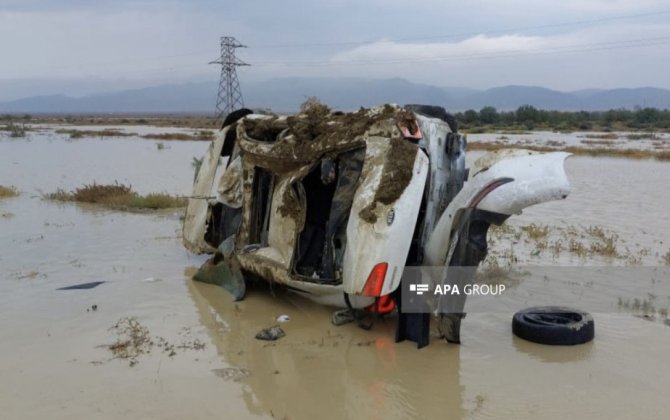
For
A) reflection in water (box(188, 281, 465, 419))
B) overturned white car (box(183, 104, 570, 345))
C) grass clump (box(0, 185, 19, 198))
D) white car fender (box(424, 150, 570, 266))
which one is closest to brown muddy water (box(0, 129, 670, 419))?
reflection in water (box(188, 281, 465, 419))

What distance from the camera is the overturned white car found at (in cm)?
541

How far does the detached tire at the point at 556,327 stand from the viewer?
587 cm

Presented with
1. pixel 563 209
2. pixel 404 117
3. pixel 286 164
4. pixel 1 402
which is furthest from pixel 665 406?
pixel 563 209

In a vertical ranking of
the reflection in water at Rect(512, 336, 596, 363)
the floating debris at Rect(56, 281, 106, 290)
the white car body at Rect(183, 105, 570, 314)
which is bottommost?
the floating debris at Rect(56, 281, 106, 290)

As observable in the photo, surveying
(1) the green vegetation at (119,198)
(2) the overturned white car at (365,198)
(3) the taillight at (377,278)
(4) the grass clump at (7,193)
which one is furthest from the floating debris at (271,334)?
(4) the grass clump at (7,193)

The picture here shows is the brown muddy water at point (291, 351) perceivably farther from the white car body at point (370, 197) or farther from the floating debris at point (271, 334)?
the white car body at point (370, 197)

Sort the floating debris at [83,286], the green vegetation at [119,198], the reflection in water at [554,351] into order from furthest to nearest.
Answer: the green vegetation at [119,198] → the floating debris at [83,286] → the reflection in water at [554,351]

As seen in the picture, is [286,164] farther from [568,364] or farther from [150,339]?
[568,364]

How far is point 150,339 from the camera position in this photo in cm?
612

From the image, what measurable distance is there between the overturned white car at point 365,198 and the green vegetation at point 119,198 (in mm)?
6493

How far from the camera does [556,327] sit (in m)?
5.91

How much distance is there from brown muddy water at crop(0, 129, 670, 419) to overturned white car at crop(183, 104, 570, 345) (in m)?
0.47

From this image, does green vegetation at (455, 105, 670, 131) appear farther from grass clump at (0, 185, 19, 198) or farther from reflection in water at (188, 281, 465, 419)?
reflection in water at (188, 281, 465, 419)

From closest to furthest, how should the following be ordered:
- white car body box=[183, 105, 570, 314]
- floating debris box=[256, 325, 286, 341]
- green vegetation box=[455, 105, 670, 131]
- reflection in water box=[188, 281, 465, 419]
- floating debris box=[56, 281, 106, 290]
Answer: reflection in water box=[188, 281, 465, 419]
white car body box=[183, 105, 570, 314]
floating debris box=[256, 325, 286, 341]
floating debris box=[56, 281, 106, 290]
green vegetation box=[455, 105, 670, 131]
